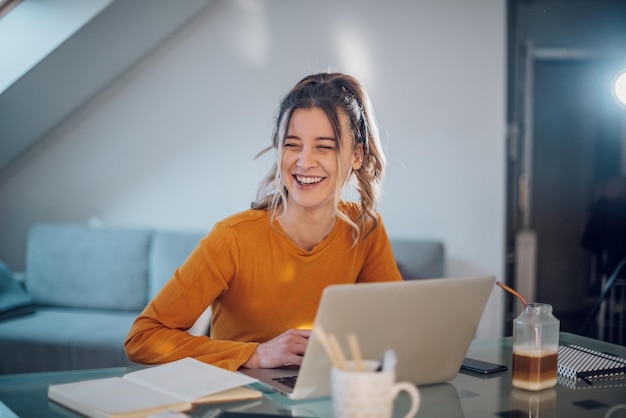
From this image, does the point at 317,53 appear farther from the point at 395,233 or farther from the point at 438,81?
the point at 395,233

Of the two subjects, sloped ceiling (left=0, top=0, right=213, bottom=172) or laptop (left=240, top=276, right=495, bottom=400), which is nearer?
laptop (left=240, top=276, right=495, bottom=400)

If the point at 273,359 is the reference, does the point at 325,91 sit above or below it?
above

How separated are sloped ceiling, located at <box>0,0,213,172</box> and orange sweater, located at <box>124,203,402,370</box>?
213 centimetres

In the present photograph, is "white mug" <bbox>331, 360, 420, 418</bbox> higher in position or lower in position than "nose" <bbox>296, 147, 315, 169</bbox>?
lower

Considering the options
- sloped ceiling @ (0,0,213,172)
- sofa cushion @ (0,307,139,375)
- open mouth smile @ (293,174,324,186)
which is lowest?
sofa cushion @ (0,307,139,375)

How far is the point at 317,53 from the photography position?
389 cm

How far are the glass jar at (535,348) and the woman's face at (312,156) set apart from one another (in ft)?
2.00

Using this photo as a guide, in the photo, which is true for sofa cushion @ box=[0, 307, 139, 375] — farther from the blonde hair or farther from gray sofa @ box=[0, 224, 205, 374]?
the blonde hair

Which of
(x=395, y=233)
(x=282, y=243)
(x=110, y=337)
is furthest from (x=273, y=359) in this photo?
(x=395, y=233)

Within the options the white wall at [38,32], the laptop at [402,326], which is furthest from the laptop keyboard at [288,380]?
the white wall at [38,32]

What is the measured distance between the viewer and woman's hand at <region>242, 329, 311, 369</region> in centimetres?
143

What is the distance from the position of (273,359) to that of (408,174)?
248 cm

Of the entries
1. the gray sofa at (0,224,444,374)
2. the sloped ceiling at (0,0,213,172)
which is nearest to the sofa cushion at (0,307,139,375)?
the gray sofa at (0,224,444,374)

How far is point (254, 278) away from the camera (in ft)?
5.74
